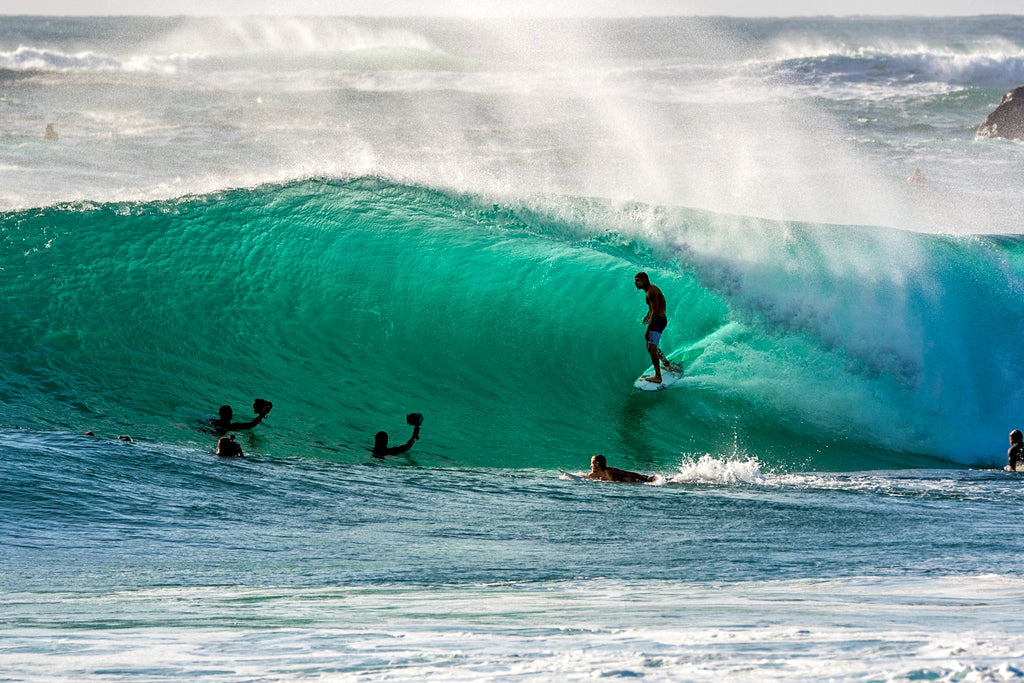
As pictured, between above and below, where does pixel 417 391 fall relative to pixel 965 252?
below

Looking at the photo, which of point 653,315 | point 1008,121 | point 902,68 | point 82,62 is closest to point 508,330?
point 653,315

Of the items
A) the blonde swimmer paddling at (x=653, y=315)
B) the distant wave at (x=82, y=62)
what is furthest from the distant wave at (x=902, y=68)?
the blonde swimmer paddling at (x=653, y=315)

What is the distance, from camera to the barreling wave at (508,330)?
10508 millimetres

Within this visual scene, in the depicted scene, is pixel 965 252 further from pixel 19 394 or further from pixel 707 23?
pixel 707 23

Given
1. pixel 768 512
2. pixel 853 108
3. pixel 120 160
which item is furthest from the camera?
pixel 853 108

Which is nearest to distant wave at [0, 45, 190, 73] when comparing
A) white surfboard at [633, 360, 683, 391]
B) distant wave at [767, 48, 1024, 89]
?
distant wave at [767, 48, 1024, 89]

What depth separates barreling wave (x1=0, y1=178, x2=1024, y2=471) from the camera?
34.5ft

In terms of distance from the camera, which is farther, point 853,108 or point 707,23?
point 707,23

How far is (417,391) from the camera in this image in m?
11.2

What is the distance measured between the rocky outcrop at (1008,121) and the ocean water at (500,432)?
35.5 ft

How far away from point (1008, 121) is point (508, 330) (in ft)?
88.5

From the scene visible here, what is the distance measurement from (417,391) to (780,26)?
6850 centimetres

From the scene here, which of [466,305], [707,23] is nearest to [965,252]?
[466,305]

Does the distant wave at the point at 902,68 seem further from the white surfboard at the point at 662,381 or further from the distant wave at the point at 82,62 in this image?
the white surfboard at the point at 662,381
